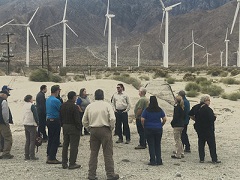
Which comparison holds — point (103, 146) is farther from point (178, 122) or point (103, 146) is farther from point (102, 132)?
point (178, 122)

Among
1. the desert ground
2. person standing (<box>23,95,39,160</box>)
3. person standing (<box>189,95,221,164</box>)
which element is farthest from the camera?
person standing (<box>23,95,39,160</box>)

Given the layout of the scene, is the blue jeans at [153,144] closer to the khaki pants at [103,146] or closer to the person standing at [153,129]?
the person standing at [153,129]

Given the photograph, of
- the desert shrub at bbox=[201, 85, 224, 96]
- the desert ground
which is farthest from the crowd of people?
the desert shrub at bbox=[201, 85, 224, 96]

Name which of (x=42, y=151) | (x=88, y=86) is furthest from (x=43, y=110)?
(x=88, y=86)

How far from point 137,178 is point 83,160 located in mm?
2350

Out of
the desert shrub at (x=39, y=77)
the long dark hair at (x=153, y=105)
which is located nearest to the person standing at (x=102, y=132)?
the long dark hair at (x=153, y=105)

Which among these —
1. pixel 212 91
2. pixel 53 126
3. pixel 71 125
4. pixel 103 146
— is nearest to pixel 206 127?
pixel 103 146

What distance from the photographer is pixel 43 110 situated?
12711 mm

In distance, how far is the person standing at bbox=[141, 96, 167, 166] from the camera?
10711mm

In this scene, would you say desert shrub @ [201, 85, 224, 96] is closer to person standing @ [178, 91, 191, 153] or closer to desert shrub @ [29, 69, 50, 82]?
desert shrub @ [29, 69, 50, 82]

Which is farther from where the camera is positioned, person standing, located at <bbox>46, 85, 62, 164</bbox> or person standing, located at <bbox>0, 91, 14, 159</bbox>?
person standing, located at <bbox>0, 91, 14, 159</bbox>

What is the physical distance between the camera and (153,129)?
10.7 m

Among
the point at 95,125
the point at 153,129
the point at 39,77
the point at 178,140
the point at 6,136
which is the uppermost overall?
the point at 39,77

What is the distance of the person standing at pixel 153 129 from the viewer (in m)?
10.7
